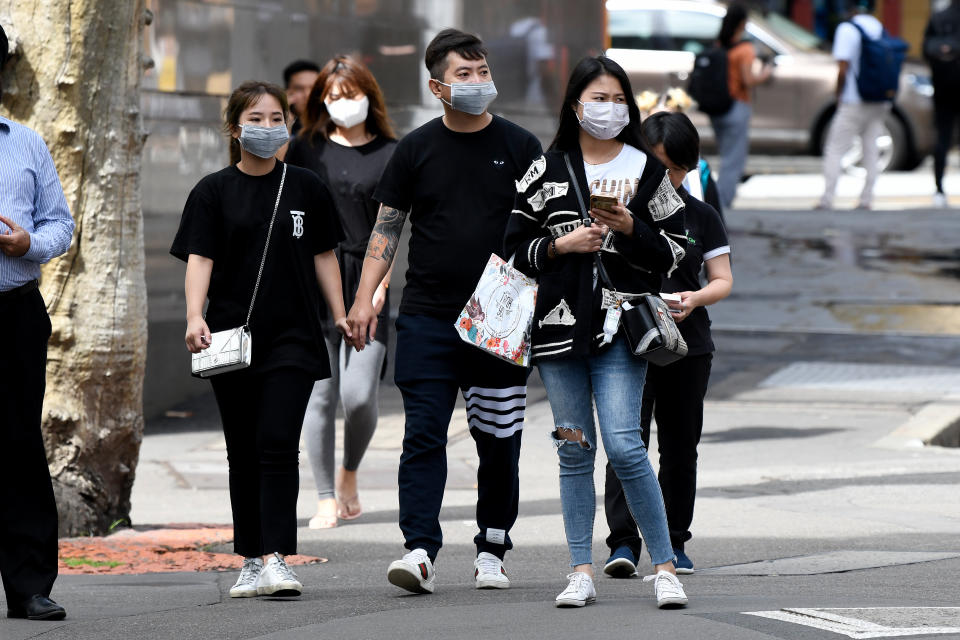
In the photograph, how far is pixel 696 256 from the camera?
6.21 metres

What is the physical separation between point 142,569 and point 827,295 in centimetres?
863

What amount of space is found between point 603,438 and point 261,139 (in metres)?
1.59

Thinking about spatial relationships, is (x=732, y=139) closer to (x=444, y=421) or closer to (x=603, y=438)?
(x=444, y=421)

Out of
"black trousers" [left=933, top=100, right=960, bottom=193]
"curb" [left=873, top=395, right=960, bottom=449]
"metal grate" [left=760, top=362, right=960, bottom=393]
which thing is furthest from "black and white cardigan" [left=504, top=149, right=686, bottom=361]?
"black trousers" [left=933, top=100, right=960, bottom=193]

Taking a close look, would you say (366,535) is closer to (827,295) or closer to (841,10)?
(827,295)

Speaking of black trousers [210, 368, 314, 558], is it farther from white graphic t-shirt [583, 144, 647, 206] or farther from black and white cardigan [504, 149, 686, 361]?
white graphic t-shirt [583, 144, 647, 206]

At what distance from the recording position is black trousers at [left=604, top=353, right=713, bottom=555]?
616 centimetres

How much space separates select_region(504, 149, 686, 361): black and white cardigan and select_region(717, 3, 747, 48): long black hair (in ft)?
38.8

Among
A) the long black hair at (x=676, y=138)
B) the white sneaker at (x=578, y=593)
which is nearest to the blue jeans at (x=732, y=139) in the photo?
the long black hair at (x=676, y=138)

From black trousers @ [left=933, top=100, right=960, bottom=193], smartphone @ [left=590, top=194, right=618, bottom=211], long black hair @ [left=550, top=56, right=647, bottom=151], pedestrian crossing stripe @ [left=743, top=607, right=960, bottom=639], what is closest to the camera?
pedestrian crossing stripe @ [left=743, top=607, right=960, bottom=639]

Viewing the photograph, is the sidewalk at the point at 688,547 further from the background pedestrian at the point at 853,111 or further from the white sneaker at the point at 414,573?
the background pedestrian at the point at 853,111

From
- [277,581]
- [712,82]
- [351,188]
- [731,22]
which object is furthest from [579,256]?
[731,22]

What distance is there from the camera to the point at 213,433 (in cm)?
1032

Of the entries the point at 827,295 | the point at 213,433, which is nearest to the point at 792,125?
the point at 827,295
